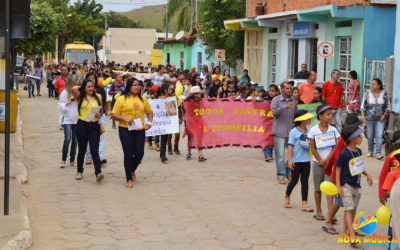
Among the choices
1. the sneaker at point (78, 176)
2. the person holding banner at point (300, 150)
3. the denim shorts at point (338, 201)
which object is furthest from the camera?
the sneaker at point (78, 176)

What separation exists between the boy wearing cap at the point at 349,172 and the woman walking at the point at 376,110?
6.88 metres

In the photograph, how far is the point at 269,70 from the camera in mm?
30047

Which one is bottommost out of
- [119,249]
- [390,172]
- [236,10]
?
[119,249]

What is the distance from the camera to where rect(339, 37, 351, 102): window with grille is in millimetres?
22672

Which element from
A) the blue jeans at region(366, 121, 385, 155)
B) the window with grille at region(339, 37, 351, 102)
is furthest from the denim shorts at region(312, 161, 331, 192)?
the window with grille at region(339, 37, 351, 102)

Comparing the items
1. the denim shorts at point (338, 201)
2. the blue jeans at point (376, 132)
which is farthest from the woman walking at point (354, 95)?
the denim shorts at point (338, 201)

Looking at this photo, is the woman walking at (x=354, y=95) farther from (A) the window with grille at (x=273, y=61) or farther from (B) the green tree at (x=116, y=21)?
(B) the green tree at (x=116, y=21)

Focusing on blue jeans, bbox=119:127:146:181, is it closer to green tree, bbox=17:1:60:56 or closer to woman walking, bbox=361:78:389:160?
woman walking, bbox=361:78:389:160

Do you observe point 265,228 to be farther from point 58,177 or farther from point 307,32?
point 307,32

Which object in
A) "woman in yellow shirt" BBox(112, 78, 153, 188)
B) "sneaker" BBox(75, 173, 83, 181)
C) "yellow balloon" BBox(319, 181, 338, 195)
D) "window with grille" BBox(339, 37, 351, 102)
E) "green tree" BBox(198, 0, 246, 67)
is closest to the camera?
"yellow balloon" BBox(319, 181, 338, 195)

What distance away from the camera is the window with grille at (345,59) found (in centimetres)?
2267

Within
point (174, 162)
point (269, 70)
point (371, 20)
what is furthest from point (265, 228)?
point (269, 70)

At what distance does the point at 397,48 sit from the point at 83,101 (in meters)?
8.89

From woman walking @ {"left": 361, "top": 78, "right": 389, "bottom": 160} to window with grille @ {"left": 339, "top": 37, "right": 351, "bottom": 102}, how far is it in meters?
8.64
